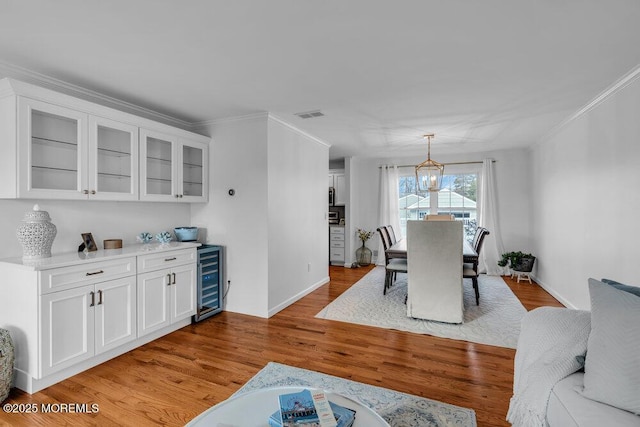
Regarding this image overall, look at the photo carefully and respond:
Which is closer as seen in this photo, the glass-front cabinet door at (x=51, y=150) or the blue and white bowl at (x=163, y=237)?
the glass-front cabinet door at (x=51, y=150)

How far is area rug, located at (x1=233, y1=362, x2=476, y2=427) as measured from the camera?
73.0 inches

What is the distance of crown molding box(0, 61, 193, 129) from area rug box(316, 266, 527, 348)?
3027mm

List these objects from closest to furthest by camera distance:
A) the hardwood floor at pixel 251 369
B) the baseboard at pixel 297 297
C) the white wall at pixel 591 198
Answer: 1. the hardwood floor at pixel 251 369
2. the white wall at pixel 591 198
3. the baseboard at pixel 297 297

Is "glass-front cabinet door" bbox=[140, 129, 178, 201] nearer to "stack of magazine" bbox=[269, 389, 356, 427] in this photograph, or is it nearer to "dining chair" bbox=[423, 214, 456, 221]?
"stack of magazine" bbox=[269, 389, 356, 427]

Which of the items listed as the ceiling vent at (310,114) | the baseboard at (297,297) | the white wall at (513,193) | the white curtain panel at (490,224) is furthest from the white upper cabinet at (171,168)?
the white curtain panel at (490,224)

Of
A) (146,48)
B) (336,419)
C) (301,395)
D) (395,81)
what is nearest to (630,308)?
(336,419)

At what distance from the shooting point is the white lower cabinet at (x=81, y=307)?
7.02ft

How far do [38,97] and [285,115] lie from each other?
218cm

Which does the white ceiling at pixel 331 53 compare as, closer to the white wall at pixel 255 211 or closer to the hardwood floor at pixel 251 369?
the white wall at pixel 255 211

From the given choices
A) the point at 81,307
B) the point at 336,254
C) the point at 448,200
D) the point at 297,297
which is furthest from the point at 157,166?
the point at 448,200

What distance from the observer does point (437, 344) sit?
2922mm

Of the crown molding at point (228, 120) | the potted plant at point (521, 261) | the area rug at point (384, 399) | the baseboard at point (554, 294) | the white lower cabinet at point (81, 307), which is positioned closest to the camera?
the area rug at point (384, 399)

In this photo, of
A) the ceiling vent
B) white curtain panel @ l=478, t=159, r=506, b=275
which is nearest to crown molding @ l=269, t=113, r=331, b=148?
the ceiling vent

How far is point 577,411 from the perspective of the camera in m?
1.18
